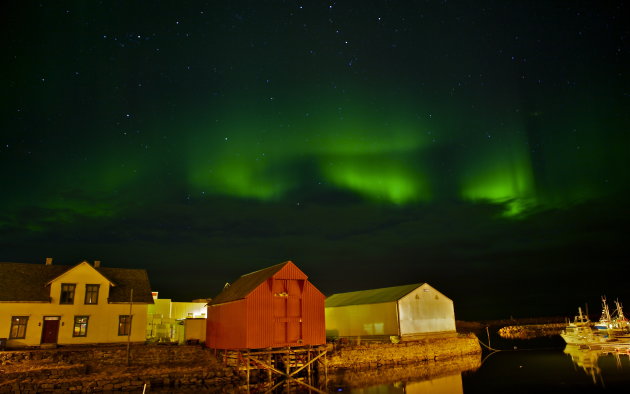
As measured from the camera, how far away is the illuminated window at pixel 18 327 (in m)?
33.8


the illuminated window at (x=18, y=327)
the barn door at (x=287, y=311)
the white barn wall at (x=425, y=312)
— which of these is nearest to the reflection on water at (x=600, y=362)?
the white barn wall at (x=425, y=312)

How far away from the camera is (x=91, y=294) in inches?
1473

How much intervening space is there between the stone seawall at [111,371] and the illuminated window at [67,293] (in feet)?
14.8

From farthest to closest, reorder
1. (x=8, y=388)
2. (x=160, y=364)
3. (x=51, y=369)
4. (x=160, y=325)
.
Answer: (x=160, y=325) → (x=160, y=364) → (x=51, y=369) → (x=8, y=388)

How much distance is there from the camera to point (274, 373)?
113ft

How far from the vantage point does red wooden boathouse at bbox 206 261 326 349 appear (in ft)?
107

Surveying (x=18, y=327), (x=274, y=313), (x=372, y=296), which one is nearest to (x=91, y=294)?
(x=18, y=327)

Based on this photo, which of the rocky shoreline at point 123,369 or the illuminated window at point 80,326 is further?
the illuminated window at point 80,326

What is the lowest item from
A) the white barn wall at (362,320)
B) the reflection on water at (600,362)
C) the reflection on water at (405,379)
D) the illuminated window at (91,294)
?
the reflection on water at (600,362)

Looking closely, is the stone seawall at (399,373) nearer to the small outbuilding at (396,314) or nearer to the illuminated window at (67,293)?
the small outbuilding at (396,314)

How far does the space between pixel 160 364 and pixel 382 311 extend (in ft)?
84.2

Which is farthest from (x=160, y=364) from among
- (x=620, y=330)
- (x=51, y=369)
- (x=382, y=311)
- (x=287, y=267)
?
(x=620, y=330)

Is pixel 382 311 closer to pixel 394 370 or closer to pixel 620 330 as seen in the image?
pixel 394 370

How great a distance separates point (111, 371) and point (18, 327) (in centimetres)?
1089
